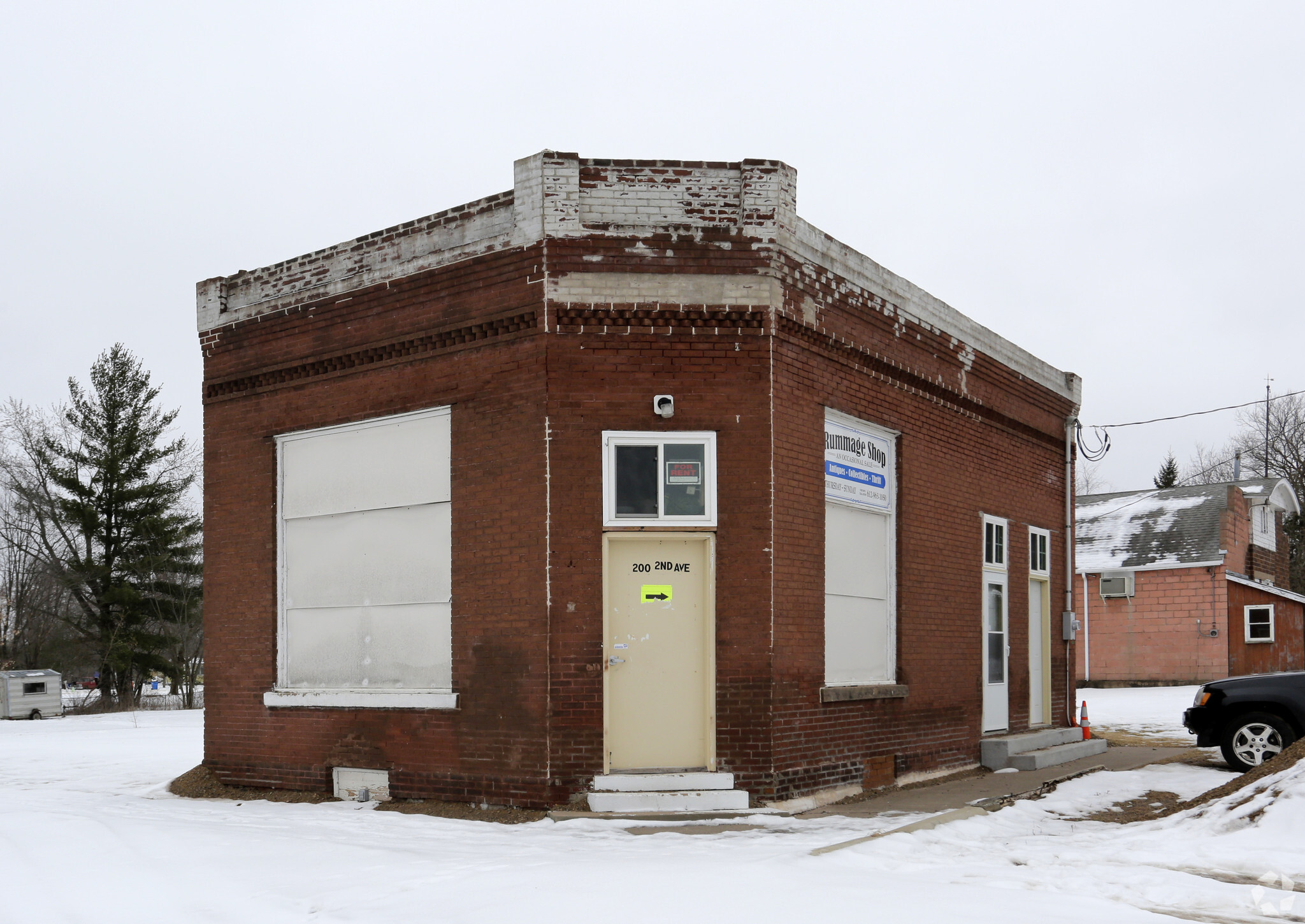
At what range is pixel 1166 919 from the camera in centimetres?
627

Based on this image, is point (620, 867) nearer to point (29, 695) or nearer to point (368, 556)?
point (368, 556)

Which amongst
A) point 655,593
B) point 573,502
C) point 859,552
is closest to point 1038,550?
point 859,552

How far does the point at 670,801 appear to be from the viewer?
9.69 m

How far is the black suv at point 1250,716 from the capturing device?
12539 mm

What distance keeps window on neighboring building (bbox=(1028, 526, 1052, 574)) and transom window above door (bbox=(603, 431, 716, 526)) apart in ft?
25.8

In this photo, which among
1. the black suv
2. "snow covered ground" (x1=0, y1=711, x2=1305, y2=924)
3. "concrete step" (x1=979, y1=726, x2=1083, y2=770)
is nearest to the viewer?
"snow covered ground" (x1=0, y1=711, x2=1305, y2=924)

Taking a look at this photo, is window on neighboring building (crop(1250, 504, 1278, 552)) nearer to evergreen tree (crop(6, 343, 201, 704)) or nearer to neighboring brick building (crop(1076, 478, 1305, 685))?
neighboring brick building (crop(1076, 478, 1305, 685))

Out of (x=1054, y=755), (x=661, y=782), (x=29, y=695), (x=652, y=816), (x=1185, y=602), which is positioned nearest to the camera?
(x=652, y=816)

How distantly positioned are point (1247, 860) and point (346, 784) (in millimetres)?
7944

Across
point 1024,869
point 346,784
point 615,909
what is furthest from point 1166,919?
point 346,784

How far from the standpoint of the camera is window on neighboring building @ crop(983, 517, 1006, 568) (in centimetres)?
1490

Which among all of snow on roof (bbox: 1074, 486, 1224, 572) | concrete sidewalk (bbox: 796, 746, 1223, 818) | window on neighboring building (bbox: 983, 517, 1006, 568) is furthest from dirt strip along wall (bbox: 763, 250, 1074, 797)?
snow on roof (bbox: 1074, 486, 1224, 572)

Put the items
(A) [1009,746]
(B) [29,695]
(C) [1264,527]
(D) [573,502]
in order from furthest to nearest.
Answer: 1. (B) [29,695]
2. (C) [1264,527]
3. (A) [1009,746]
4. (D) [573,502]

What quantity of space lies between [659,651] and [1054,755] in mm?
6923
